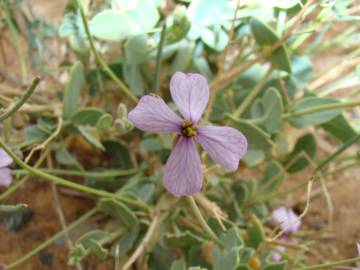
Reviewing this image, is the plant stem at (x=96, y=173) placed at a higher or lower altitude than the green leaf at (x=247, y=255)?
higher

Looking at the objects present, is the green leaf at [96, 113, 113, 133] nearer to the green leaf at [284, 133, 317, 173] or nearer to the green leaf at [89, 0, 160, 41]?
the green leaf at [89, 0, 160, 41]

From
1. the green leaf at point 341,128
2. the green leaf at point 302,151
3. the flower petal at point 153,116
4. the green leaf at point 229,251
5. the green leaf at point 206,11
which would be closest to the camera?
the flower petal at point 153,116

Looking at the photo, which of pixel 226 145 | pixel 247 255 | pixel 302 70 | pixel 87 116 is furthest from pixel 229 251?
pixel 302 70

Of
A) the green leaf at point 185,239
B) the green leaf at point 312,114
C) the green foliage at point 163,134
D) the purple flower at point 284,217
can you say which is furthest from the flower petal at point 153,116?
the purple flower at point 284,217

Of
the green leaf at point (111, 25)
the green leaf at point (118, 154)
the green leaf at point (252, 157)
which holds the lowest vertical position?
the green leaf at point (252, 157)

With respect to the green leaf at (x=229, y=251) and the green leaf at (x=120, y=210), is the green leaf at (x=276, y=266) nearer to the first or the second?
the green leaf at (x=229, y=251)

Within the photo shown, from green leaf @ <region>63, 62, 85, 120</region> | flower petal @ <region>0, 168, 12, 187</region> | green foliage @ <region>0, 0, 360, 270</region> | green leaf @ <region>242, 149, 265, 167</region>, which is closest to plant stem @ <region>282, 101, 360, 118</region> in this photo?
green foliage @ <region>0, 0, 360, 270</region>

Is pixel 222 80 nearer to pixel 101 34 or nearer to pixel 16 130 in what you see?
pixel 101 34
